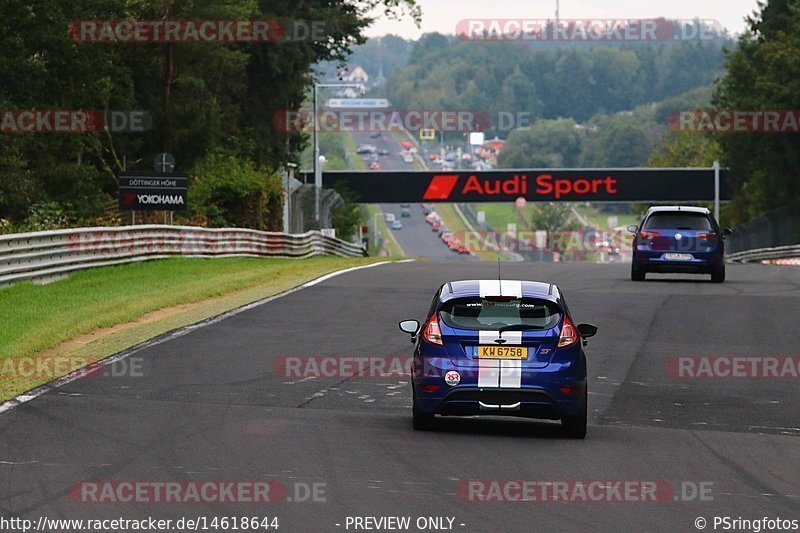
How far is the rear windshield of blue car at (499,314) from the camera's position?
12.2m

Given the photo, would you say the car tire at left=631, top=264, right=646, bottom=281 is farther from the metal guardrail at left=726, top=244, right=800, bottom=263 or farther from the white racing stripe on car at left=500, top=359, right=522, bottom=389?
the metal guardrail at left=726, top=244, right=800, bottom=263

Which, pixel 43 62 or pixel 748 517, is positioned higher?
pixel 43 62

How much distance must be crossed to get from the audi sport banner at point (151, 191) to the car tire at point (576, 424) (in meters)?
24.3

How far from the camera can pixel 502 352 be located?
39.7 feet

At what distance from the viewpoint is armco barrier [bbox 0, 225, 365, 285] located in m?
25.1

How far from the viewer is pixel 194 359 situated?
17.1m

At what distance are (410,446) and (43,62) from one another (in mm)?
34568

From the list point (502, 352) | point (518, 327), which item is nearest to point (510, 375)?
point (502, 352)

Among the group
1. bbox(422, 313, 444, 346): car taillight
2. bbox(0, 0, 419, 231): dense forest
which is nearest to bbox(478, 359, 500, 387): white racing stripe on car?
bbox(422, 313, 444, 346): car taillight

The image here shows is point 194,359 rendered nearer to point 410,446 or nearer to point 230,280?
point 410,446

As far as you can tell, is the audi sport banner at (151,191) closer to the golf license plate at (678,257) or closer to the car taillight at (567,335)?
the golf license plate at (678,257)

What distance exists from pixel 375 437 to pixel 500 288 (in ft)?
5.49

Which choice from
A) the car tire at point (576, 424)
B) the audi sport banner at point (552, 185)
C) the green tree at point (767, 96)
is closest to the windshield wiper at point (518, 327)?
the car tire at point (576, 424)

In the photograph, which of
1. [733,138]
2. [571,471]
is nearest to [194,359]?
[571,471]
